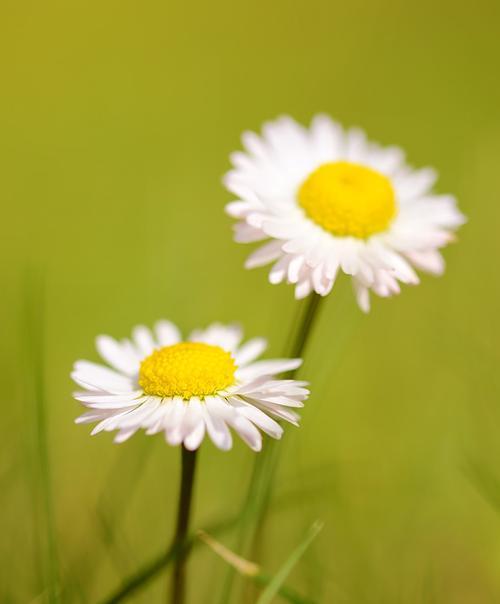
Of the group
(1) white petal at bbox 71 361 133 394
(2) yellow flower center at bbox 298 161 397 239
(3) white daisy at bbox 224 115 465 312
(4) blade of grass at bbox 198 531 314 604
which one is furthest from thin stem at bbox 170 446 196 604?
(2) yellow flower center at bbox 298 161 397 239

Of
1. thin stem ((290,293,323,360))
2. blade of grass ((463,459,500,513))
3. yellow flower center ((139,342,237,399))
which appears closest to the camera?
yellow flower center ((139,342,237,399))

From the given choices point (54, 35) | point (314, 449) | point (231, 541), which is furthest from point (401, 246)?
point (54, 35)

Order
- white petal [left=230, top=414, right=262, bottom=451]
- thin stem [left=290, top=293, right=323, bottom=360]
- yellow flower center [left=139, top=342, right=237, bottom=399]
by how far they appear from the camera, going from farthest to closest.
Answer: thin stem [left=290, top=293, right=323, bottom=360], yellow flower center [left=139, top=342, right=237, bottom=399], white petal [left=230, top=414, right=262, bottom=451]

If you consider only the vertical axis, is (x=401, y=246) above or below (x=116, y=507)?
above

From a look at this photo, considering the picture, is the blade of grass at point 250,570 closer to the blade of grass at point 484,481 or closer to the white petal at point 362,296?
the white petal at point 362,296

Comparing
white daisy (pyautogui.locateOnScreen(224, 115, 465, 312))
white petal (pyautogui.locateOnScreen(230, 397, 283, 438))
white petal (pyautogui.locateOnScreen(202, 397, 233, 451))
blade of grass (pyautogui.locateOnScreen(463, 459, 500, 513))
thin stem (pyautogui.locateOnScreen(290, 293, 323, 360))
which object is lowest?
blade of grass (pyautogui.locateOnScreen(463, 459, 500, 513))

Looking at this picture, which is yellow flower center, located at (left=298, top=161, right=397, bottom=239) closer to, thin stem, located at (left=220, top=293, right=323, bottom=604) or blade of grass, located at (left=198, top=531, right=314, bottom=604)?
thin stem, located at (left=220, top=293, right=323, bottom=604)

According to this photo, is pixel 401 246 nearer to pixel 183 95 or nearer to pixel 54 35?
pixel 183 95
